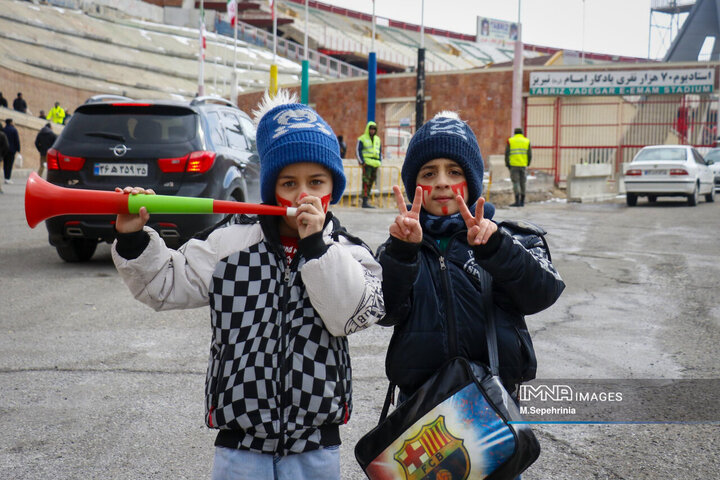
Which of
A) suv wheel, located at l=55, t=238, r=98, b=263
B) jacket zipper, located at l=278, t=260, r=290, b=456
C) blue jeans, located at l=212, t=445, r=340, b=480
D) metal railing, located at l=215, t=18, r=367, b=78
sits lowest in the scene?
suv wheel, located at l=55, t=238, r=98, b=263

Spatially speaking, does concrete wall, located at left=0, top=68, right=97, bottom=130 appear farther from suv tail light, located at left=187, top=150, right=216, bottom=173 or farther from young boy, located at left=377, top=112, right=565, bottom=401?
young boy, located at left=377, top=112, right=565, bottom=401

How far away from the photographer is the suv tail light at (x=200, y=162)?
765cm

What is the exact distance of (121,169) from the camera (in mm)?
7629

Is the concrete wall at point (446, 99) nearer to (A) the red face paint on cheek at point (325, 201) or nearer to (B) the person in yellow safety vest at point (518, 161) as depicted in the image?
(B) the person in yellow safety vest at point (518, 161)

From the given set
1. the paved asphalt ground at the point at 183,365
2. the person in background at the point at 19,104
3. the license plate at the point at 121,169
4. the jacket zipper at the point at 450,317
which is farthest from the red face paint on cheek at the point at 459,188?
the person in background at the point at 19,104

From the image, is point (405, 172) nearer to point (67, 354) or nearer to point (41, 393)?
point (41, 393)

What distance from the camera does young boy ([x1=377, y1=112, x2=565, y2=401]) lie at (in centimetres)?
212

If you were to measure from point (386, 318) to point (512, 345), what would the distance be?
0.37m

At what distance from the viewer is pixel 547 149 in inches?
1148

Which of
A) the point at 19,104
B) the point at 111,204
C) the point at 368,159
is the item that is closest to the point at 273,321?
the point at 111,204

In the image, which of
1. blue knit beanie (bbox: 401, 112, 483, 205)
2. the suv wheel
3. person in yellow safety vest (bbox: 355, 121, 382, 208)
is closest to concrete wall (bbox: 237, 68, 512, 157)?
person in yellow safety vest (bbox: 355, 121, 382, 208)

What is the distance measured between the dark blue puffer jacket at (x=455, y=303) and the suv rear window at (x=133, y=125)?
5939 mm

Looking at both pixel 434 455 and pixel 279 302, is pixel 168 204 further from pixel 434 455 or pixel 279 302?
pixel 434 455

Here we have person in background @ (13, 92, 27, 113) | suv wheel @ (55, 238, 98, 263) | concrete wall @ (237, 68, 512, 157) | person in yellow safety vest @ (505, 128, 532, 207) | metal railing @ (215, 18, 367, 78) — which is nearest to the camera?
suv wheel @ (55, 238, 98, 263)
